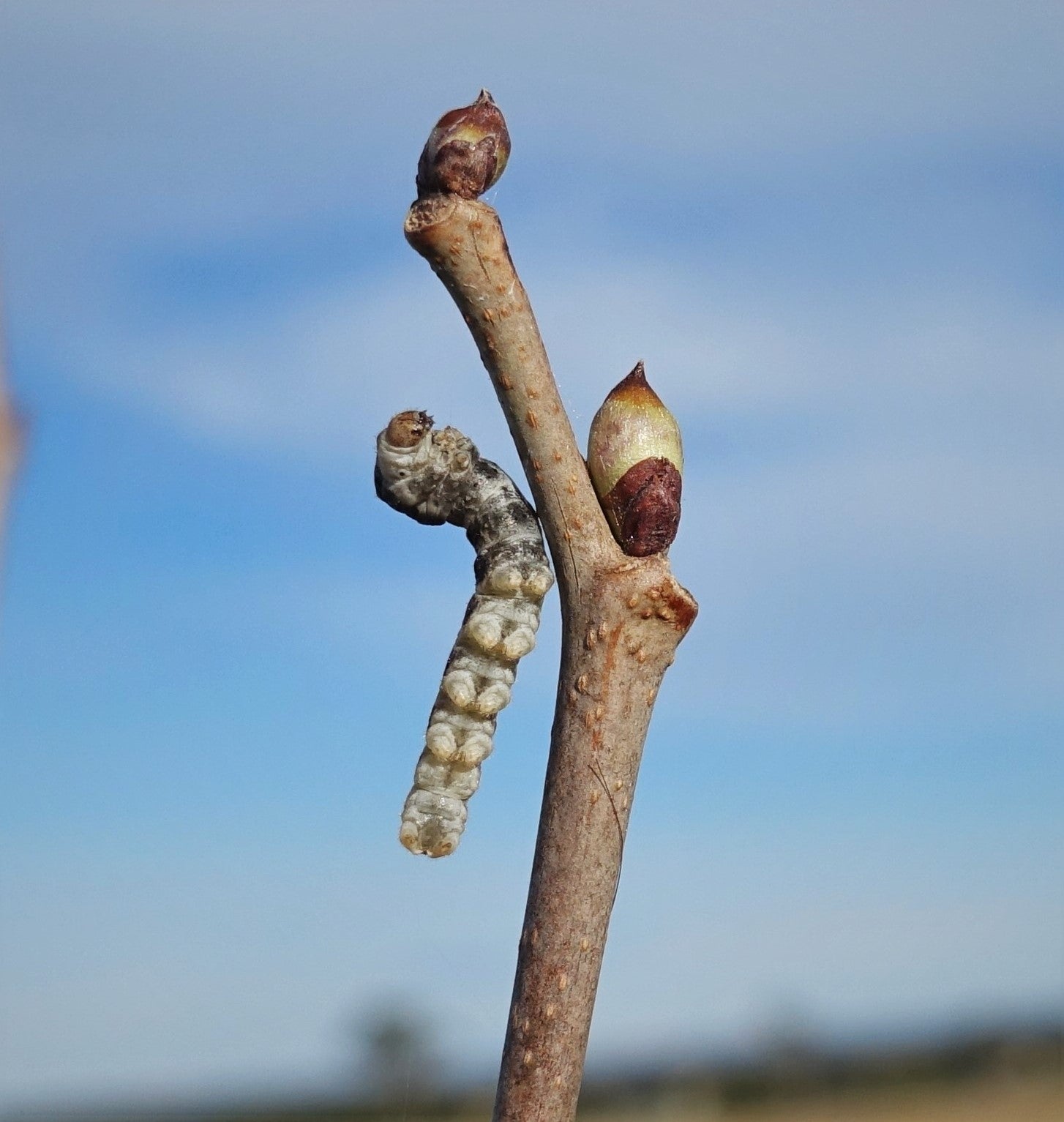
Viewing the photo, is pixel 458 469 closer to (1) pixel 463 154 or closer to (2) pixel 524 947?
(1) pixel 463 154

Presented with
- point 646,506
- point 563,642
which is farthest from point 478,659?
point 646,506

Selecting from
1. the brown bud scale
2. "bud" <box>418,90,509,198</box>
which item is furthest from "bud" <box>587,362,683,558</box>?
"bud" <box>418,90,509,198</box>

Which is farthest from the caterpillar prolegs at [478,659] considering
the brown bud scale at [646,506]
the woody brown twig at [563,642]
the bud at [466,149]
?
the bud at [466,149]

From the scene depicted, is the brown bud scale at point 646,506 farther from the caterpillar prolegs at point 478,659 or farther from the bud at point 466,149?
the bud at point 466,149

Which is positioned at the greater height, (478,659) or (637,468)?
(637,468)

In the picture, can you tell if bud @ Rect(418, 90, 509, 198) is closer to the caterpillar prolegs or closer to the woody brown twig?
the woody brown twig

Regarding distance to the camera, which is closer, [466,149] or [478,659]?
[466,149]

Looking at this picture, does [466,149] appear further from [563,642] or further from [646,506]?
[563,642]
